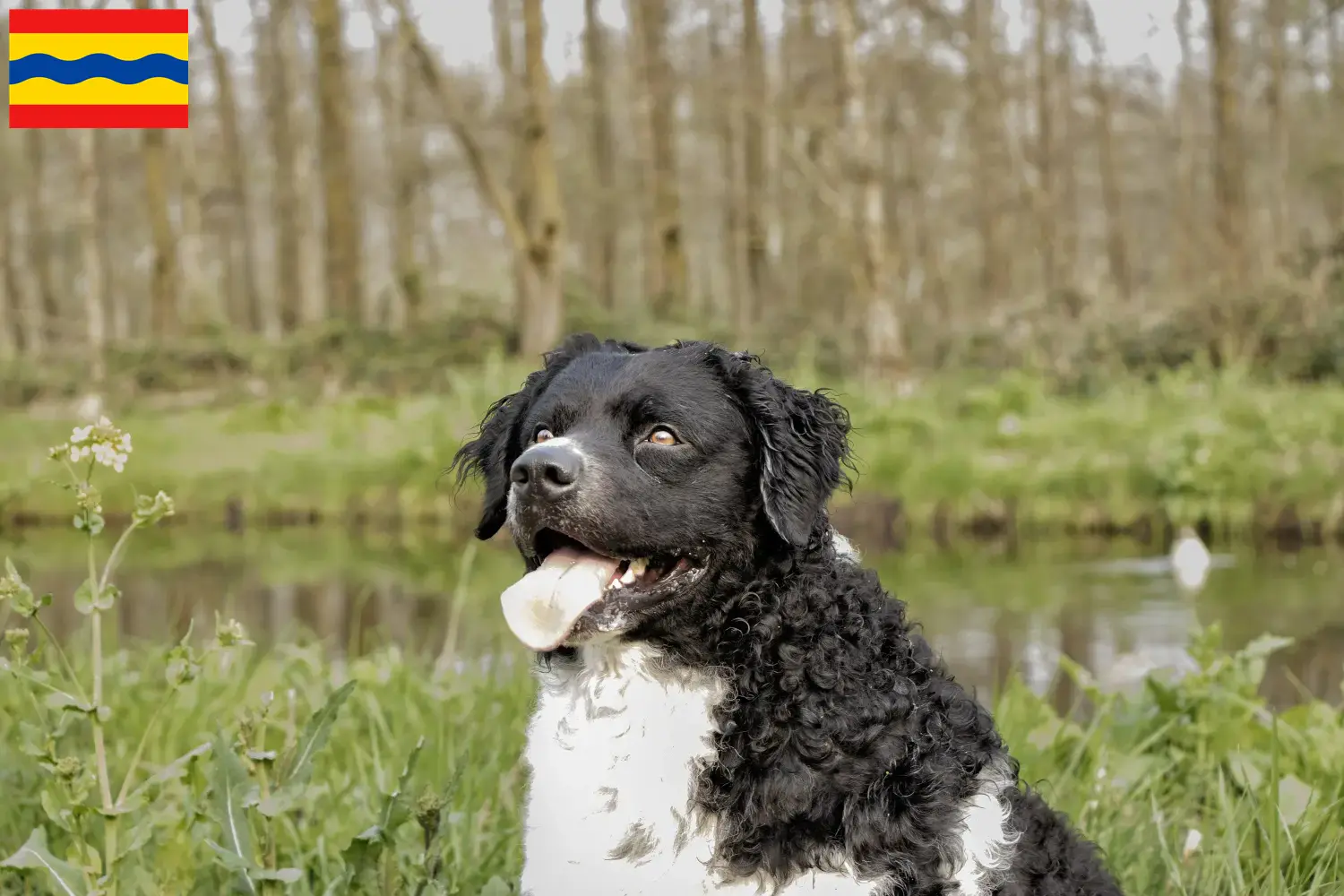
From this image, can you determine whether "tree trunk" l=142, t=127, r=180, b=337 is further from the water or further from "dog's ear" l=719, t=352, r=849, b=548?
"dog's ear" l=719, t=352, r=849, b=548

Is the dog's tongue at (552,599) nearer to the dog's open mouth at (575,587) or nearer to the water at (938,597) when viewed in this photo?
the dog's open mouth at (575,587)

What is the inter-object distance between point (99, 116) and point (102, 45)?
61 centimetres

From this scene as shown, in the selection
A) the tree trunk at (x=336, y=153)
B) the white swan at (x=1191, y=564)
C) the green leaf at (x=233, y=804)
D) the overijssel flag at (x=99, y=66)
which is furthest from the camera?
the tree trunk at (x=336, y=153)

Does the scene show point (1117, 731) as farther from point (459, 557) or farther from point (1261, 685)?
point (459, 557)

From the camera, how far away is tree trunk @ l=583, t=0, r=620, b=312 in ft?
110

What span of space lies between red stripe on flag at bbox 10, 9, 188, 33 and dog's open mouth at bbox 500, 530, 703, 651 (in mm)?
3709

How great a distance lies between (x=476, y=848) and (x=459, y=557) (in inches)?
400

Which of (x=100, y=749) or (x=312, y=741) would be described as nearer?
(x=100, y=749)

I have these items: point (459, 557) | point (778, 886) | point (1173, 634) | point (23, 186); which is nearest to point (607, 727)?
point (778, 886)

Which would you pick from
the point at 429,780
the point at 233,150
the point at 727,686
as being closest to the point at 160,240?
the point at 233,150

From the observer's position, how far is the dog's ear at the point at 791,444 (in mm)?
3152

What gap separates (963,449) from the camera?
15812 millimetres

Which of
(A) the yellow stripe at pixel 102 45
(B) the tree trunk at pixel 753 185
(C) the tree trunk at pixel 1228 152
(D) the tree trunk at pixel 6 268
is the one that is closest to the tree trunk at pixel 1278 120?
(C) the tree trunk at pixel 1228 152

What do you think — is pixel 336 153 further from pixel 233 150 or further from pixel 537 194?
pixel 233 150
